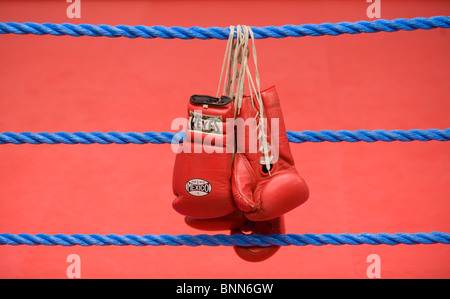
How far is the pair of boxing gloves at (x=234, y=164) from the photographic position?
84cm

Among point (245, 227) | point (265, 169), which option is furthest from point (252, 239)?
point (265, 169)

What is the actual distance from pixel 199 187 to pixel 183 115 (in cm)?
211

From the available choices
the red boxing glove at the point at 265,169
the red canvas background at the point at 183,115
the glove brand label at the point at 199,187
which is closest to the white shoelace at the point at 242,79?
the red boxing glove at the point at 265,169

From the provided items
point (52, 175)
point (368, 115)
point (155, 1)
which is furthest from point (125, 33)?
point (155, 1)

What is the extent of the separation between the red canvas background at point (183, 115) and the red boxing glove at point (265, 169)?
121 centimetres

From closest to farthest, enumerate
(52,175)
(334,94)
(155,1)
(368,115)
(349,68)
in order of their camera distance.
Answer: (52,175)
(368,115)
(334,94)
(349,68)
(155,1)

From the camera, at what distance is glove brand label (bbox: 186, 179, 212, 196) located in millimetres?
838

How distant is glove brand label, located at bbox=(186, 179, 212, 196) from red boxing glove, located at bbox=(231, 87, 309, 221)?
0.05 m

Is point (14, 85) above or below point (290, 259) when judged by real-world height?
above

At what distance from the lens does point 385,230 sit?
2.17 metres

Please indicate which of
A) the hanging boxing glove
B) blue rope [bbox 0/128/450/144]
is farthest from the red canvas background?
blue rope [bbox 0/128/450/144]

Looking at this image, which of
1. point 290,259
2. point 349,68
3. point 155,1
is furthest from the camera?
point 155,1

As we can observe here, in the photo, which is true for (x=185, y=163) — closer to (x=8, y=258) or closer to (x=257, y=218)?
(x=257, y=218)

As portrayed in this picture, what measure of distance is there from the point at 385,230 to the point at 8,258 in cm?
174
